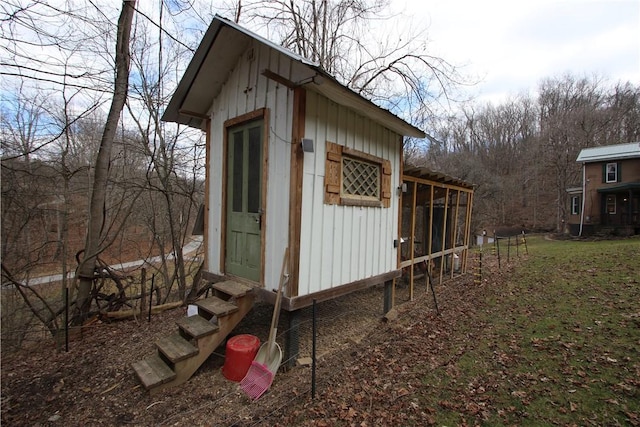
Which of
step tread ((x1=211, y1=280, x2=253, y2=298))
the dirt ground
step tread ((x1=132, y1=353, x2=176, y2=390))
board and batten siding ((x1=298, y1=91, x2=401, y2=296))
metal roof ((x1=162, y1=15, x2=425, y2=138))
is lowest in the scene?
the dirt ground

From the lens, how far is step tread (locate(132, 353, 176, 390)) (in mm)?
3154

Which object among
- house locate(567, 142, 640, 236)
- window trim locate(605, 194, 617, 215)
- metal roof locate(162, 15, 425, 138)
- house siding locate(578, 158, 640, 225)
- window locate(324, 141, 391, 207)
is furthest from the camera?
window trim locate(605, 194, 617, 215)

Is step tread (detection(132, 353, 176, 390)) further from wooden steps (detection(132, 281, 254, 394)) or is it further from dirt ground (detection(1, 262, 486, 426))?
dirt ground (detection(1, 262, 486, 426))

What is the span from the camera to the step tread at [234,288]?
12.4 ft

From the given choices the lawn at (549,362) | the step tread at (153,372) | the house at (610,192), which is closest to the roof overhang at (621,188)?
the house at (610,192)

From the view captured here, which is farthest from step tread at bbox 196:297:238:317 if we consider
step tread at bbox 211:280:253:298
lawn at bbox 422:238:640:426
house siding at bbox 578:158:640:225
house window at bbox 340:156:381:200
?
house siding at bbox 578:158:640:225

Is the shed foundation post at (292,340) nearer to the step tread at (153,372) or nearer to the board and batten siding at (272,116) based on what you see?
the board and batten siding at (272,116)

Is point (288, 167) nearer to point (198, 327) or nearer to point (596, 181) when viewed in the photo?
point (198, 327)

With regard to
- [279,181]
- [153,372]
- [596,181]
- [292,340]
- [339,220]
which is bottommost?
[153,372]

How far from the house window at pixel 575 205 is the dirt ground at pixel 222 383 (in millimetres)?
21759

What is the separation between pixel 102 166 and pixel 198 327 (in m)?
3.77

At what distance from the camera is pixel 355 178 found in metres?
4.52

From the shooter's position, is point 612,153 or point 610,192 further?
point 612,153

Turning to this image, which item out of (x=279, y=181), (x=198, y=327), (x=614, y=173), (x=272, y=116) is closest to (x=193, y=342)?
(x=198, y=327)
